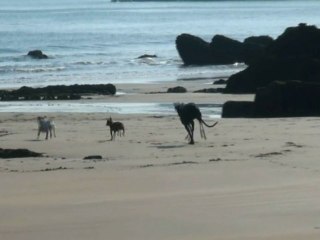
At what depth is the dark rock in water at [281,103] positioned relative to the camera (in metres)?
22.6

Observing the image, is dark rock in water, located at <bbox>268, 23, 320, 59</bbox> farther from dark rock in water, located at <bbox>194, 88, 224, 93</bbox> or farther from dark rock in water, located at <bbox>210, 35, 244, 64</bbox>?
dark rock in water, located at <bbox>210, 35, 244, 64</bbox>

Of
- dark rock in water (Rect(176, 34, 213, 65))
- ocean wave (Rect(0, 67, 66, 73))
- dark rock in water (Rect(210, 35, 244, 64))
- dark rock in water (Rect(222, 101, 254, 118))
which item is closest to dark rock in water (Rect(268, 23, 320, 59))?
dark rock in water (Rect(222, 101, 254, 118))

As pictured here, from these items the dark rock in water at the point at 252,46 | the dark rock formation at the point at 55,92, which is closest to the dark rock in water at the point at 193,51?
the dark rock in water at the point at 252,46

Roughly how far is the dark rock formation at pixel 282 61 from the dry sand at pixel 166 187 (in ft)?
38.5

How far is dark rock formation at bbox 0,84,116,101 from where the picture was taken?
102 feet

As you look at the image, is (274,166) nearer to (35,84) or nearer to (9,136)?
(9,136)

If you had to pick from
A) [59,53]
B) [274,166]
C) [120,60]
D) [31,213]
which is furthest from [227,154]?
[59,53]

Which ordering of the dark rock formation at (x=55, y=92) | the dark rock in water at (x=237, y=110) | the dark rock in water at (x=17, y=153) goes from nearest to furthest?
the dark rock in water at (x=17, y=153) → the dark rock in water at (x=237, y=110) → the dark rock formation at (x=55, y=92)

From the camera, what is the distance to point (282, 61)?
3047cm

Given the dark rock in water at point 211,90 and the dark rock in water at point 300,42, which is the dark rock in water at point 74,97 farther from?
the dark rock in water at point 300,42

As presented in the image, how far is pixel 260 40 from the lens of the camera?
54.0 m

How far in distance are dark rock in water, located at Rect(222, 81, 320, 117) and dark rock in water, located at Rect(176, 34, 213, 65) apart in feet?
103

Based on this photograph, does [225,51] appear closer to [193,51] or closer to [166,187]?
[193,51]

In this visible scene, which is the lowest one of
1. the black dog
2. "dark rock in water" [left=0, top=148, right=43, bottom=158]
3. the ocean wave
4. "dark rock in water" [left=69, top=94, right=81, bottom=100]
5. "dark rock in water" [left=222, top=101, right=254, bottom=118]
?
the ocean wave
